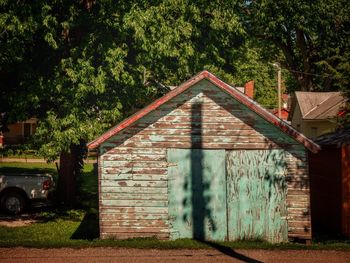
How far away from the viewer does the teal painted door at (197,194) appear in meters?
12.1

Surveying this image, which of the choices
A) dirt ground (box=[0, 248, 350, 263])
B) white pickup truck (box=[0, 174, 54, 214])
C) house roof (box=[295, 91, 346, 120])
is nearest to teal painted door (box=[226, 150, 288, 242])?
dirt ground (box=[0, 248, 350, 263])

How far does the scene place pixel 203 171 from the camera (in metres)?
12.2

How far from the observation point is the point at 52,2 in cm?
1488

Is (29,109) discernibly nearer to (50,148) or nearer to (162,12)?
(50,148)

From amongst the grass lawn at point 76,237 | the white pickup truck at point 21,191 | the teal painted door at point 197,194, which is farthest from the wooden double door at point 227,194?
the white pickup truck at point 21,191

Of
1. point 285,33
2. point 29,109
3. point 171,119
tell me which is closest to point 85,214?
point 29,109

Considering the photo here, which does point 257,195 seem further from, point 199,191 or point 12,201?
point 12,201

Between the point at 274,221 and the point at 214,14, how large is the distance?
10.2 m

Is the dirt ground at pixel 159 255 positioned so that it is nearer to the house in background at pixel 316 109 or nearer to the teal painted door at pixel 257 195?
the teal painted door at pixel 257 195

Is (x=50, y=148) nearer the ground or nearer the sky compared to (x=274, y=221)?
nearer the sky

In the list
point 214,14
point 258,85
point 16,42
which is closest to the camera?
point 16,42

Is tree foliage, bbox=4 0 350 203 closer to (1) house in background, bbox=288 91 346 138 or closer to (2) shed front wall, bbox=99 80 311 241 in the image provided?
(2) shed front wall, bbox=99 80 311 241

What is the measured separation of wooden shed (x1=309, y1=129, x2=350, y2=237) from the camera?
504 inches

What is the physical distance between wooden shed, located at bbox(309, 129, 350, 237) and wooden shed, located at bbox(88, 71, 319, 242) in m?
1.65
